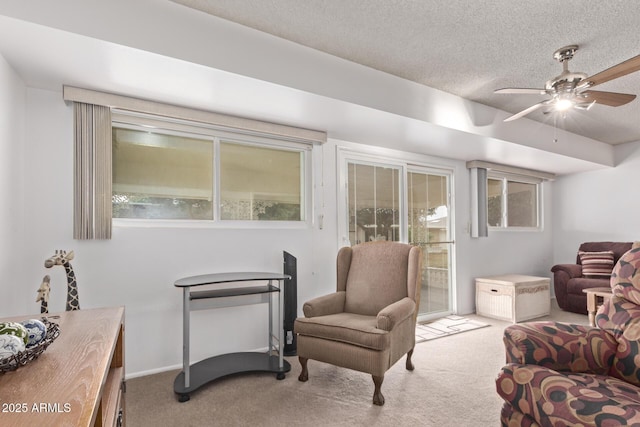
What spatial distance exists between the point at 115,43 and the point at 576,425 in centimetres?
259

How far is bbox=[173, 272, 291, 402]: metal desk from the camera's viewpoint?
2.28m

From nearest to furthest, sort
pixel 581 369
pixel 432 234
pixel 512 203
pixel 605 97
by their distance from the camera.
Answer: pixel 581 369, pixel 605 97, pixel 432 234, pixel 512 203

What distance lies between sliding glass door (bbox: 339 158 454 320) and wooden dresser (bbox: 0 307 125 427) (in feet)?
8.62

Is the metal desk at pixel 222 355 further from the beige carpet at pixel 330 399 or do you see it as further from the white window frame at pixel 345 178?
the white window frame at pixel 345 178

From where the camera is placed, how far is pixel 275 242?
10.4ft

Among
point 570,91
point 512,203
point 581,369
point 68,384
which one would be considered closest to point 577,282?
point 512,203

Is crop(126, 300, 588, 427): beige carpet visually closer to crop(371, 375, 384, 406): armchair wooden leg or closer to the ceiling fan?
crop(371, 375, 384, 406): armchair wooden leg

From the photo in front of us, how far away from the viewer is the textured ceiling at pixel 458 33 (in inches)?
76.2

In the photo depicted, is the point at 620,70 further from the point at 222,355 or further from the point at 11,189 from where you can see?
the point at 11,189

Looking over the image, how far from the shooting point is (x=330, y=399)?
222 cm

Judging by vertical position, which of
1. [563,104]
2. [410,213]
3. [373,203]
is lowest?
[410,213]

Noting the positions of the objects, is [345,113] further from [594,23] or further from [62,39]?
[62,39]

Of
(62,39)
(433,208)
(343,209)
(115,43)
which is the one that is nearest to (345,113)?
(343,209)

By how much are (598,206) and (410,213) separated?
10.9 feet
